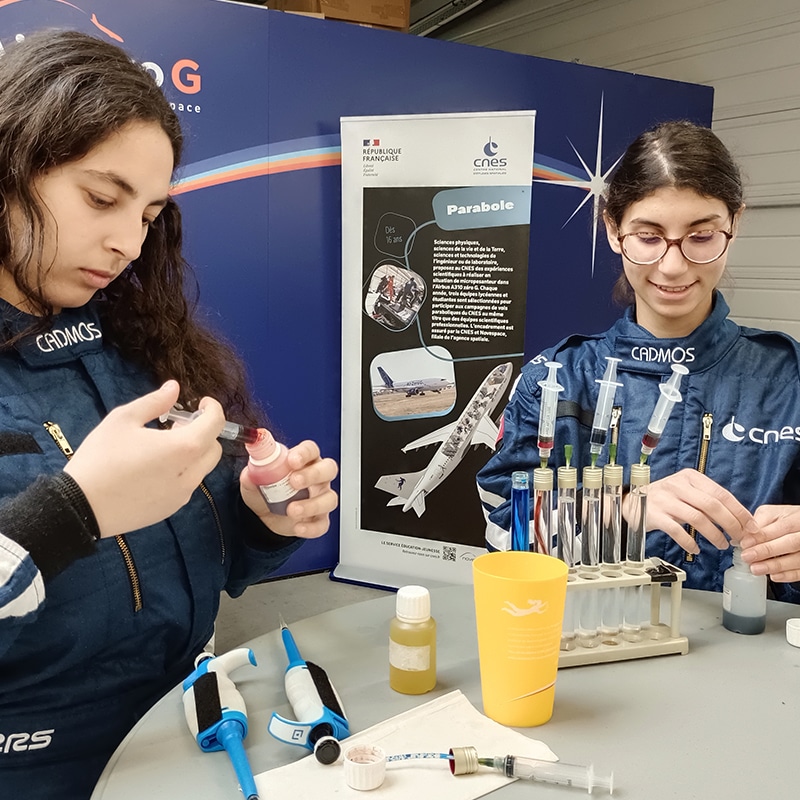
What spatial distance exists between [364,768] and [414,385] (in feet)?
7.47

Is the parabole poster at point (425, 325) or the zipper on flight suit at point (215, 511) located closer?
the zipper on flight suit at point (215, 511)

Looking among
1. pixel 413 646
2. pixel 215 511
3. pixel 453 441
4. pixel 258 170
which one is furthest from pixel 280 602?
pixel 413 646

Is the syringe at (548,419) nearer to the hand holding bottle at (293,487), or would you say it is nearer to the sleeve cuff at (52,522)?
the hand holding bottle at (293,487)

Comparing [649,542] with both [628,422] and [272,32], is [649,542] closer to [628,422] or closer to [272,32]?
[628,422]

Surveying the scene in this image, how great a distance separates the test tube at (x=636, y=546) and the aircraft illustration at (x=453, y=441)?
1.88 m

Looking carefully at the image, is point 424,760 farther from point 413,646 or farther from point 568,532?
point 568,532

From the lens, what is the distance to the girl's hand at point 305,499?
109 cm

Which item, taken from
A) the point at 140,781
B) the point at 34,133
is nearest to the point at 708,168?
the point at 34,133

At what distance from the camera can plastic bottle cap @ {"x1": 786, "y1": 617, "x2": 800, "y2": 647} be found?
43.6 inches

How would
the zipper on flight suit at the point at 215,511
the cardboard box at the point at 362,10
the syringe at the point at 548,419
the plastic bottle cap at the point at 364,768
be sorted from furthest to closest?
the cardboard box at the point at 362,10 → the zipper on flight suit at the point at 215,511 → the syringe at the point at 548,419 → the plastic bottle cap at the point at 364,768

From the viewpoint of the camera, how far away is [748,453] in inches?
56.7

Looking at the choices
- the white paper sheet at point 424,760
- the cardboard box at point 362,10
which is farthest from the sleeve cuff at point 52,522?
the cardboard box at point 362,10

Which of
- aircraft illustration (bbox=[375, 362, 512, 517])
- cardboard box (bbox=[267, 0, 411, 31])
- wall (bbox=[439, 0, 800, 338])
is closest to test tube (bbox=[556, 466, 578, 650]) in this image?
aircraft illustration (bbox=[375, 362, 512, 517])

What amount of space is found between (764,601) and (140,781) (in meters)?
0.88
